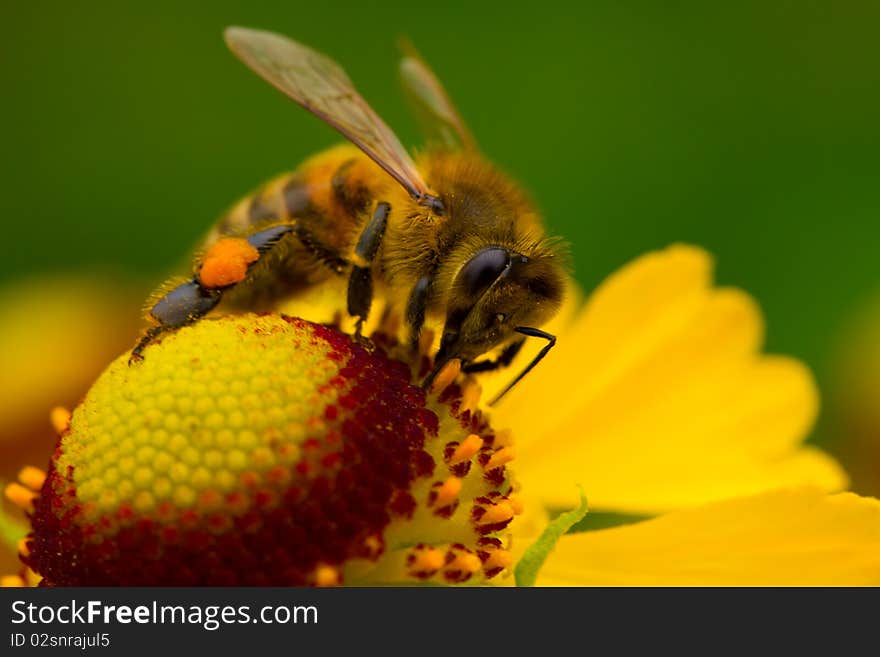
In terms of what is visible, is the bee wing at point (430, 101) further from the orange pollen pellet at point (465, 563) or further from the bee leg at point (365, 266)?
the orange pollen pellet at point (465, 563)

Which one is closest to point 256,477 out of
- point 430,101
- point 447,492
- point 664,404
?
point 447,492

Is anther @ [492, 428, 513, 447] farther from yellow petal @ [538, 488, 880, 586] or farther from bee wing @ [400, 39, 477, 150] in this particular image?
→ bee wing @ [400, 39, 477, 150]

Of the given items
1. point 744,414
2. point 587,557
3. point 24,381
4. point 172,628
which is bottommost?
point 24,381

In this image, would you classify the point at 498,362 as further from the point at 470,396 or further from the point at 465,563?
the point at 465,563

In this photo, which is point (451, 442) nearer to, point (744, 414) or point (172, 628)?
point (172, 628)

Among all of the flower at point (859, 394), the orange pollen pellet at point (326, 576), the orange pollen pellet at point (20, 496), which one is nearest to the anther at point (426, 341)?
the orange pollen pellet at point (326, 576)

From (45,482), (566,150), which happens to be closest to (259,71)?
(45,482)
